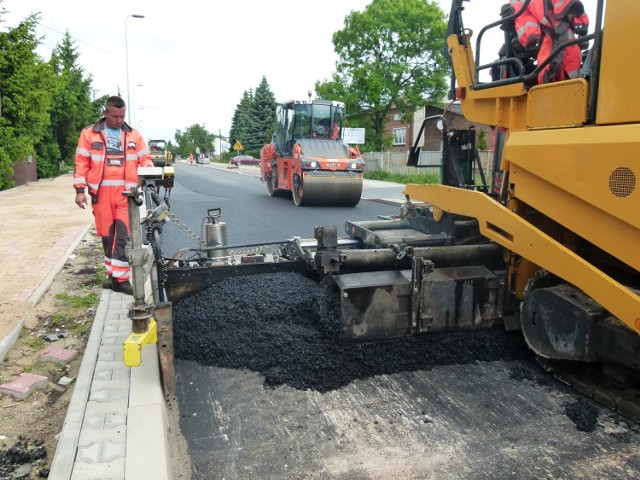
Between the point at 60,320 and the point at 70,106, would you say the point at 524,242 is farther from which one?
the point at 70,106

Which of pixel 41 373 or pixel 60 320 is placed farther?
pixel 60 320

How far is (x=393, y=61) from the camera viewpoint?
113 ft

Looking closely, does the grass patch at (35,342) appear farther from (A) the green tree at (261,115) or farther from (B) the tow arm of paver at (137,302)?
(A) the green tree at (261,115)

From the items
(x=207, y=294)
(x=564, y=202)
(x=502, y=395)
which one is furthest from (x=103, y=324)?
(x=564, y=202)

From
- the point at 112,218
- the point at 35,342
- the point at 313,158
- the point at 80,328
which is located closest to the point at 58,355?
the point at 35,342

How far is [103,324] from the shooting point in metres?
4.46

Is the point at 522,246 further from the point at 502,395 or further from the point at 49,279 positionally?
the point at 49,279

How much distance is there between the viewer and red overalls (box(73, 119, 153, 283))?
4.89 metres

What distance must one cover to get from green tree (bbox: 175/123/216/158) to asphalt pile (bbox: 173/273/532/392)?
98.7 metres

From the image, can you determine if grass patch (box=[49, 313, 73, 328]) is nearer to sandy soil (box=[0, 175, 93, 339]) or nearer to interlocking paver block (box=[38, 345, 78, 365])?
sandy soil (box=[0, 175, 93, 339])

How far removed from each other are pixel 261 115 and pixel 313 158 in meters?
47.6

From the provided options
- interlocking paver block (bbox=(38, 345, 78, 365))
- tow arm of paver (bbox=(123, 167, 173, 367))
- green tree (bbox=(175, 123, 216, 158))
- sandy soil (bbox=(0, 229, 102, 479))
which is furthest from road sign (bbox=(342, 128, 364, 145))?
green tree (bbox=(175, 123, 216, 158))

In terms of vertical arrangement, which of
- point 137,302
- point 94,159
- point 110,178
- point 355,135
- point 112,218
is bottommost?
point 137,302

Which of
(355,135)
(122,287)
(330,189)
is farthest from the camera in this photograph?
(355,135)
